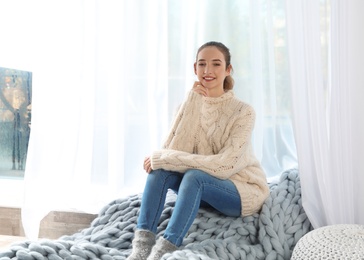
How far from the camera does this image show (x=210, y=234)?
1.84 m

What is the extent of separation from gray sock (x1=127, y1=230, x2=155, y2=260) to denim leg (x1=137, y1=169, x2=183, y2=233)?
2 centimetres

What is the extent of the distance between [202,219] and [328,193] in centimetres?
47

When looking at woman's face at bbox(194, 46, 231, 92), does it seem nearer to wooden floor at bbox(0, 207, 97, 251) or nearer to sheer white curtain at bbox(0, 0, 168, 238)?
sheer white curtain at bbox(0, 0, 168, 238)

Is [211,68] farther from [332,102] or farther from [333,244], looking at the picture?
[333,244]

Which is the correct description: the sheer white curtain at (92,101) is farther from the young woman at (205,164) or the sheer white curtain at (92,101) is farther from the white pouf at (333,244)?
the white pouf at (333,244)

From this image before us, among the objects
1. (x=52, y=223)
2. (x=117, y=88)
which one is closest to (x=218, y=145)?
(x=117, y=88)

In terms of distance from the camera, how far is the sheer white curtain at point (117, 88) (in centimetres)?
218

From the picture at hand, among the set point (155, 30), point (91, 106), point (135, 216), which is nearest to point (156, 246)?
point (135, 216)

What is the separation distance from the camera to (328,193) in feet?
5.91

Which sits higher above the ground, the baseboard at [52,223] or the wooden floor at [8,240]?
the baseboard at [52,223]

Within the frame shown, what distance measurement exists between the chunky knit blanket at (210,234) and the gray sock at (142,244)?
83 millimetres

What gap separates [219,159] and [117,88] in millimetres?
665

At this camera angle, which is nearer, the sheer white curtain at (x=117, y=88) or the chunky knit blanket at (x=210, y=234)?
the chunky knit blanket at (x=210, y=234)

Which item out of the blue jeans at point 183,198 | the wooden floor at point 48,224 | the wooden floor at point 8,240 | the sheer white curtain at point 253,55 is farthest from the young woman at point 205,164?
the wooden floor at point 8,240
